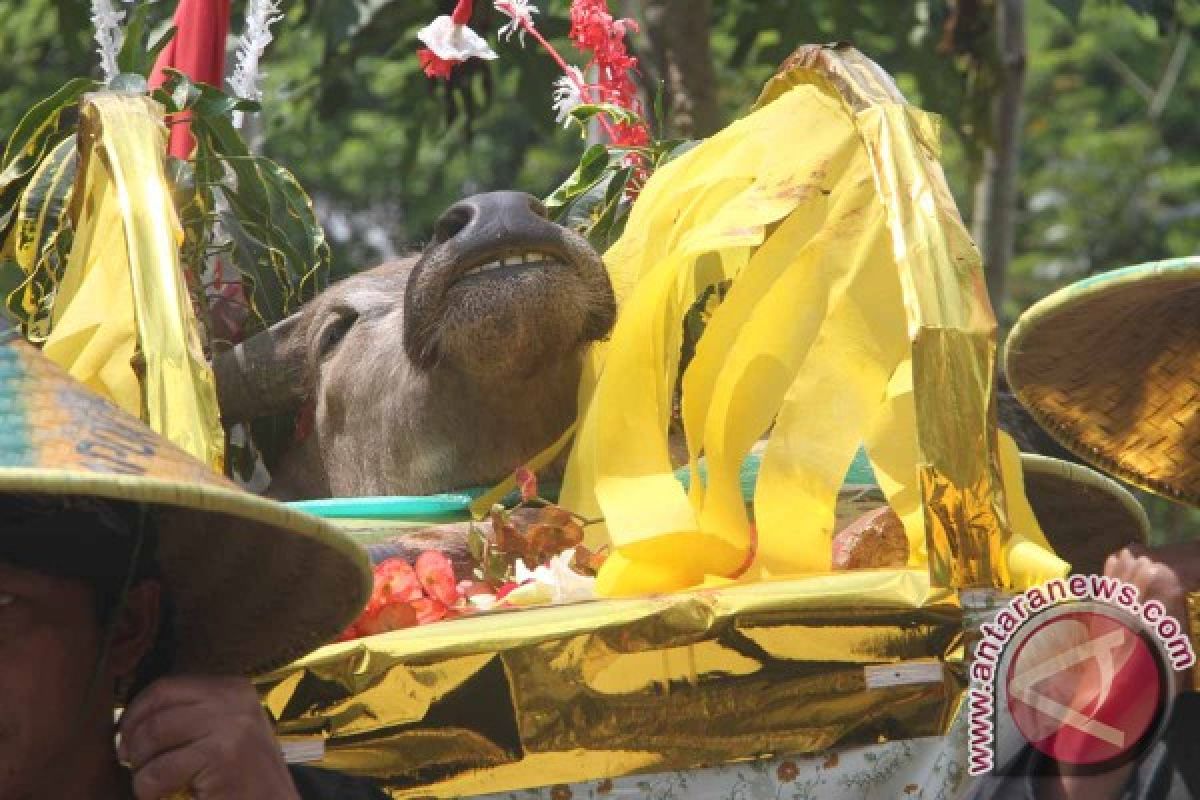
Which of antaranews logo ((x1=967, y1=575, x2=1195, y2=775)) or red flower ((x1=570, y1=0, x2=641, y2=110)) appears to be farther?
red flower ((x1=570, y1=0, x2=641, y2=110))

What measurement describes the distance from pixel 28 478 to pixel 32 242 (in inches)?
66.3

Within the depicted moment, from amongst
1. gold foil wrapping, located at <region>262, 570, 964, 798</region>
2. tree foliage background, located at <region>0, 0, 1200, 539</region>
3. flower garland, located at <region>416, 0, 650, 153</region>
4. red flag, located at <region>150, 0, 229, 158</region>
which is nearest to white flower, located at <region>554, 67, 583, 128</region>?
flower garland, located at <region>416, 0, 650, 153</region>

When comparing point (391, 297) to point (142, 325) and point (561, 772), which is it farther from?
point (561, 772)

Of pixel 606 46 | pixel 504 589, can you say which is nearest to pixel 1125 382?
pixel 504 589

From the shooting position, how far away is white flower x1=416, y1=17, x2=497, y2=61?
13.5 feet

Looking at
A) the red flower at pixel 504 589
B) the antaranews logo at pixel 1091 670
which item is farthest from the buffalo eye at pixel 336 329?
the antaranews logo at pixel 1091 670

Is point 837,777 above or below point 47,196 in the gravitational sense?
below

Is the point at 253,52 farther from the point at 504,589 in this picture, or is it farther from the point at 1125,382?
the point at 1125,382

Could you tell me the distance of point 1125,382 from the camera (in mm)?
2781

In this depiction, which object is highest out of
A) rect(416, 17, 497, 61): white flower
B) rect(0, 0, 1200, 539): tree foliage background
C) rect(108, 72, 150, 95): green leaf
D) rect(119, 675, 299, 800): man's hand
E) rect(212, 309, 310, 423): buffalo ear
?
rect(108, 72, 150, 95): green leaf

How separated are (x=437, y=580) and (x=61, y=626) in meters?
0.75

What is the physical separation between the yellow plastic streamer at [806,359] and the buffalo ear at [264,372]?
118 centimetres

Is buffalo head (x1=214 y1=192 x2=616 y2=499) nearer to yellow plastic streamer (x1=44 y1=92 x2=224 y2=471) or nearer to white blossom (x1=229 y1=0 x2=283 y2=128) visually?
white blossom (x1=229 y1=0 x2=283 y2=128)

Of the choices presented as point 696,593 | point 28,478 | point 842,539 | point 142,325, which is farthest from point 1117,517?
point 28,478
